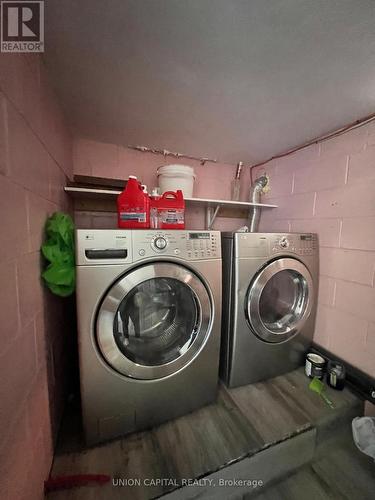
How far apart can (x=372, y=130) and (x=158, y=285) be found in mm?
1494

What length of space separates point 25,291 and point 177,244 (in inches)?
23.0

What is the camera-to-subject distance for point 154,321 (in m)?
1.04

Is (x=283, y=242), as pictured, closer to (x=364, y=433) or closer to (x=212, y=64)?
(x=212, y=64)

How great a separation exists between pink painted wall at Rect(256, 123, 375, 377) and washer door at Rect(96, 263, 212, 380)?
93 centimetres

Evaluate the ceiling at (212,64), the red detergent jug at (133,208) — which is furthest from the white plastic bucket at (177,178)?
the red detergent jug at (133,208)

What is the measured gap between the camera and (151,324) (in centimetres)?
103

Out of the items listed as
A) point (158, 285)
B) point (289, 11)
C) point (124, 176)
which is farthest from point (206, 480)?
point (124, 176)

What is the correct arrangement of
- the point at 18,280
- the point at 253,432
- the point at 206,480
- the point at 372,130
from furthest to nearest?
the point at 372,130, the point at 253,432, the point at 206,480, the point at 18,280

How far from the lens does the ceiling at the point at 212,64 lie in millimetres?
616

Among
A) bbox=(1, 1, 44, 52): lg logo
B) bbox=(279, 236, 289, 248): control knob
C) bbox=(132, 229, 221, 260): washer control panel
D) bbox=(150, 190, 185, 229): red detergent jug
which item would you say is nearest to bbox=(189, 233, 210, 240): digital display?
bbox=(132, 229, 221, 260): washer control panel

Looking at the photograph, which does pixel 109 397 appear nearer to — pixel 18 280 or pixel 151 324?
pixel 151 324

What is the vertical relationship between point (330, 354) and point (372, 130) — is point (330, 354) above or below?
below

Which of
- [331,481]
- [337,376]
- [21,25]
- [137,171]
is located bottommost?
[331,481]

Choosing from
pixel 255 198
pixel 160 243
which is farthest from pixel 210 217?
pixel 160 243
